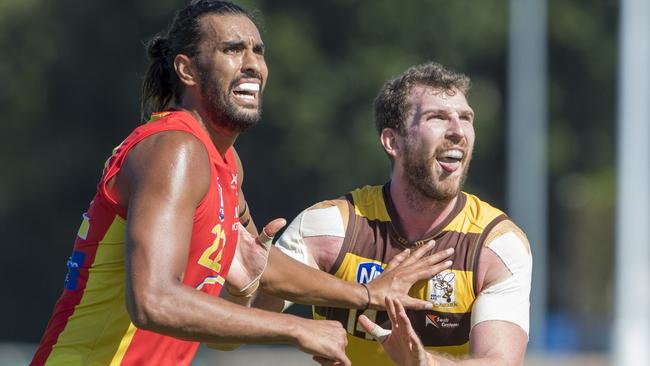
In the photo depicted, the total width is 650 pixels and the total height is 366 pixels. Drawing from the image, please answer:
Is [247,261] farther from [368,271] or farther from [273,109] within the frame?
[273,109]

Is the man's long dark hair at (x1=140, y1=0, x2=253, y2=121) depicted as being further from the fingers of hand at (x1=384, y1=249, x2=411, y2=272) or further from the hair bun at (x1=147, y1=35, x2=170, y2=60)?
the fingers of hand at (x1=384, y1=249, x2=411, y2=272)

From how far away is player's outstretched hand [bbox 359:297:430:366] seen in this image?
560 cm

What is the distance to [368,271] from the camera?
6551 millimetres

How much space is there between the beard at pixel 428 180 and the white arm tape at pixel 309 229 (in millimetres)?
415

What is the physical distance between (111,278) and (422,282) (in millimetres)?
1706

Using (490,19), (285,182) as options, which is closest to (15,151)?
(285,182)

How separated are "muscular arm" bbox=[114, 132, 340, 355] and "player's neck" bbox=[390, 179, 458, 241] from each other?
166cm

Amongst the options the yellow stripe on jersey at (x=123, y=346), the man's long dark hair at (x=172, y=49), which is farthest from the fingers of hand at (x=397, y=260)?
the yellow stripe on jersey at (x=123, y=346)

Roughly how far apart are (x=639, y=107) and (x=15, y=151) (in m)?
21.7

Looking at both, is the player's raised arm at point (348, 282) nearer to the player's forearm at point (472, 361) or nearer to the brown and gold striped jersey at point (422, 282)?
the brown and gold striped jersey at point (422, 282)

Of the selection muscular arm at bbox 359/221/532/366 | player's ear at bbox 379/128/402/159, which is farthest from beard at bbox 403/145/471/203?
muscular arm at bbox 359/221/532/366

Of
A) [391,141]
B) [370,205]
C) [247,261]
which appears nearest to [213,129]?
[247,261]

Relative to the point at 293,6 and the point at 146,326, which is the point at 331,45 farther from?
the point at 146,326

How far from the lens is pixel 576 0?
37031 mm
